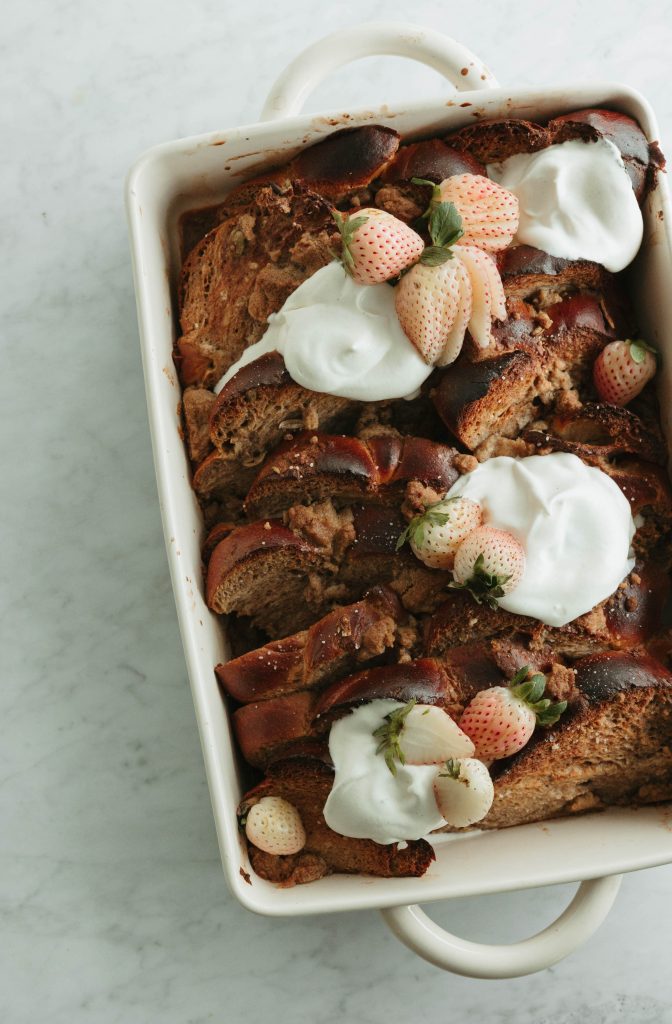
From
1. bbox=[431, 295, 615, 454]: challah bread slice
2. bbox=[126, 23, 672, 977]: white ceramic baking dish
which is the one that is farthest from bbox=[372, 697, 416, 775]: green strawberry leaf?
bbox=[431, 295, 615, 454]: challah bread slice

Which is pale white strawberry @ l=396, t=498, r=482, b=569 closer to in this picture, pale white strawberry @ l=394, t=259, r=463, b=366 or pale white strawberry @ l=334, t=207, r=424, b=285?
pale white strawberry @ l=394, t=259, r=463, b=366

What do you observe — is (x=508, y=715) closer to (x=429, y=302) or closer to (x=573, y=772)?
(x=573, y=772)

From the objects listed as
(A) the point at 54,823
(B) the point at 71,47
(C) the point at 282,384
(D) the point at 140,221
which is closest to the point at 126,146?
(B) the point at 71,47

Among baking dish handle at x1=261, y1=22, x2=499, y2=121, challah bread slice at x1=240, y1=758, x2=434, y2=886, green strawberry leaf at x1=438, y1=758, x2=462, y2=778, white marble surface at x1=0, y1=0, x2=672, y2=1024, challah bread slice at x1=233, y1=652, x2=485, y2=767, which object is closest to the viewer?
green strawberry leaf at x1=438, y1=758, x2=462, y2=778

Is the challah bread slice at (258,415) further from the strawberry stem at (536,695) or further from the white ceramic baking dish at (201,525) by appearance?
the strawberry stem at (536,695)

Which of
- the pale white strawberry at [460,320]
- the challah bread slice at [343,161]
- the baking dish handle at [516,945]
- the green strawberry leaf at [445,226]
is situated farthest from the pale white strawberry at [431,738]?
the challah bread slice at [343,161]
